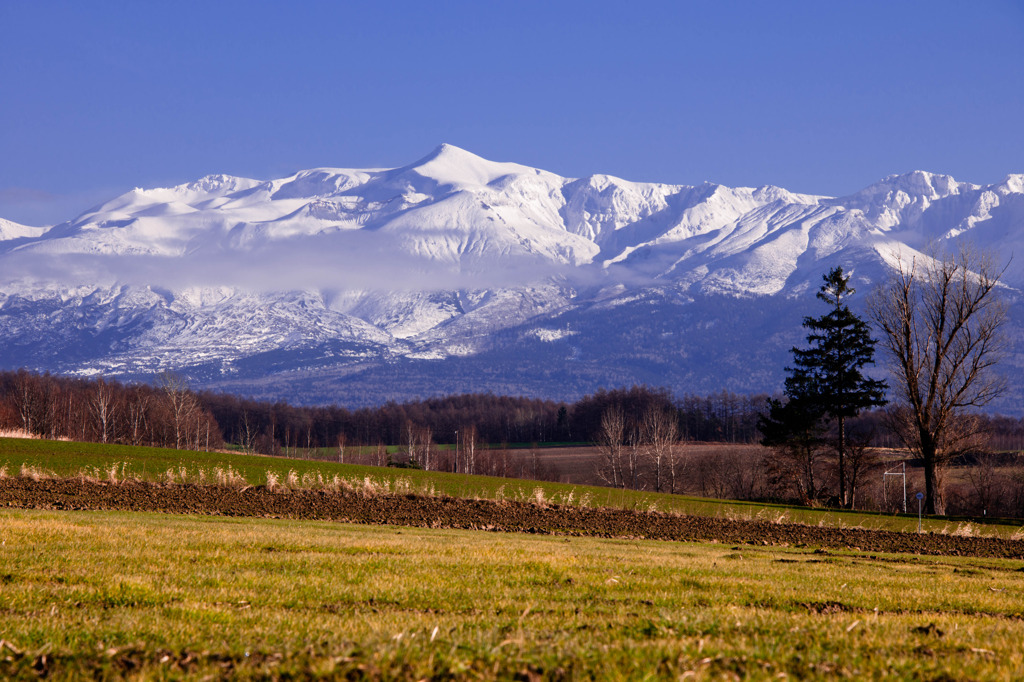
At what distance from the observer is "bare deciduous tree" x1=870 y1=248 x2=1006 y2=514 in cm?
4850

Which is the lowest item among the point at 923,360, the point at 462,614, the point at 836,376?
the point at 462,614

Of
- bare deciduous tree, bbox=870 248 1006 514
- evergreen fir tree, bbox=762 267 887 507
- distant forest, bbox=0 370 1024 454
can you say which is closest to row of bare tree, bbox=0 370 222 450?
distant forest, bbox=0 370 1024 454

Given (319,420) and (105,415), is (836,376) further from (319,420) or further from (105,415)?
(319,420)

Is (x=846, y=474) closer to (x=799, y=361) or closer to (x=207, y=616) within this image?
(x=799, y=361)

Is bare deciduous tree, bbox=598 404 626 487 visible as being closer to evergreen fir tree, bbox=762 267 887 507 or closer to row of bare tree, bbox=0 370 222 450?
evergreen fir tree, bbox=762 267 887 507

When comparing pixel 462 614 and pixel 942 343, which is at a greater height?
pixel 942 343

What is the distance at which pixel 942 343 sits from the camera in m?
48.9

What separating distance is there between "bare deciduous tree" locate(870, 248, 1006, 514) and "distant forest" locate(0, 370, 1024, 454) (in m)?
78.4

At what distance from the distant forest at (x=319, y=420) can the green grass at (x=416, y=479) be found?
58.2m

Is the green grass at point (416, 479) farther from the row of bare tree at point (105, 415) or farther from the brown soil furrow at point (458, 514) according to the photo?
the row of bare tree at point (105, 415)

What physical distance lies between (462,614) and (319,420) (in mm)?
175091

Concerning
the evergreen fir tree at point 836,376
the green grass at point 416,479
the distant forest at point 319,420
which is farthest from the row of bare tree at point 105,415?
the evergreen fir tree at point 836,376

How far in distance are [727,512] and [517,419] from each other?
149 meters

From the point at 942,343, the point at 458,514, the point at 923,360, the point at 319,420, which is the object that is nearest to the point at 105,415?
the point at 319,420
